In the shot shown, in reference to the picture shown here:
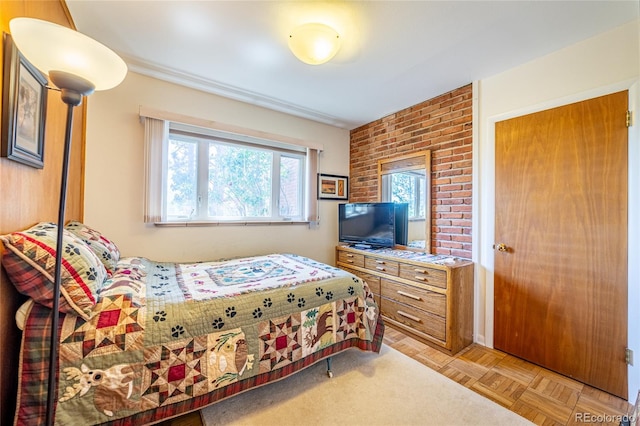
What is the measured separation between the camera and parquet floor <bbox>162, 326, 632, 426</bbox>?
153 centimetres

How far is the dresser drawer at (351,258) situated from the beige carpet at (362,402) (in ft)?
4.35

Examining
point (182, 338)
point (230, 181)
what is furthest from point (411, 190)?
point (182, 338)

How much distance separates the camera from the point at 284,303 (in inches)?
65.2

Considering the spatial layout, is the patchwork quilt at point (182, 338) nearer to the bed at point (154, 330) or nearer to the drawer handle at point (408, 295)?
the bed at point (154, 330)

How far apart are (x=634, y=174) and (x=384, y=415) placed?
2215 millimetres

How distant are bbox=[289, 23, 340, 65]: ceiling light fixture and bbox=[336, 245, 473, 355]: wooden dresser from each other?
1.96 meters

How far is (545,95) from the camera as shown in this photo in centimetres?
204

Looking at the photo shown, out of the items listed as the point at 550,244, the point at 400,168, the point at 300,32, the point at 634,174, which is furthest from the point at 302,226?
the point at 634,174

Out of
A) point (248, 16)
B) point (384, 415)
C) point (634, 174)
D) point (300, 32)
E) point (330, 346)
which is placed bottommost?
point (384, 415)

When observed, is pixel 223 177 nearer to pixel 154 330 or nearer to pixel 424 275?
pixel 154 330

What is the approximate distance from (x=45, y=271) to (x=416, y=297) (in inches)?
102

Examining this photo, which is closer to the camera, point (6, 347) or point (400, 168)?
point (6, 347)

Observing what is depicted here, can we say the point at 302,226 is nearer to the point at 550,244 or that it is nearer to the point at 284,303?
the point at 284,303

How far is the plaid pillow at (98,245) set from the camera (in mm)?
1651
